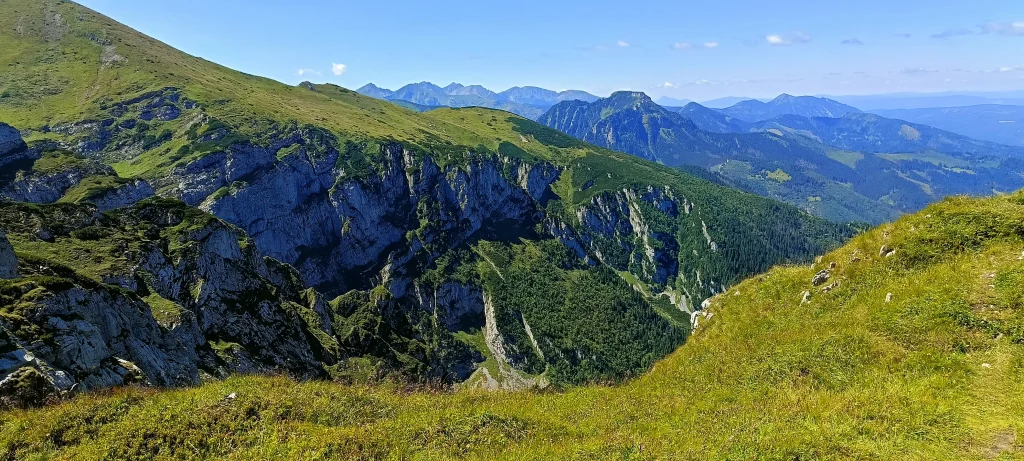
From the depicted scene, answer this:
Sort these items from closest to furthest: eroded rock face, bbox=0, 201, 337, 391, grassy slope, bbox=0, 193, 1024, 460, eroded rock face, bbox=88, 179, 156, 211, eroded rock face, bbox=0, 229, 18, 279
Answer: grassy slope, bbox=0, 193, 1024, 460
eroded rock face, bbox=0, 201, 337, 391
eroded rock face, bbox=0, 229, 18, 279
eroded rock face, bbox=88, 179, 156, 211

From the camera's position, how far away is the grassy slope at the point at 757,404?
11.6 metres

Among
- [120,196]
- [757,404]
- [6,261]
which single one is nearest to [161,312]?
[6,261]

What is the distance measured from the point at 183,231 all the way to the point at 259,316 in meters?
15.8

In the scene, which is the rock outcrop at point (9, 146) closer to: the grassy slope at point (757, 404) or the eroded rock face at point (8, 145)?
the eroded rock face at point (8, 145)

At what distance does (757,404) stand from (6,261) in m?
40.4

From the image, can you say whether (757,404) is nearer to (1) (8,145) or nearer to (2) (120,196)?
(2) (120,196)

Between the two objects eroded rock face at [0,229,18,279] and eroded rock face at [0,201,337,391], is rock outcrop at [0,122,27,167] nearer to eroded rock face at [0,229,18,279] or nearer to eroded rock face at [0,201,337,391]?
eroded rock face at [0,201,337,391]

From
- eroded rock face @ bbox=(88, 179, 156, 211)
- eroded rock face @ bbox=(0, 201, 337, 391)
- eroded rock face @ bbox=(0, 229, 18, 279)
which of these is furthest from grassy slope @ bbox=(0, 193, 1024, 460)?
eroded rock face @ bbox=(88, 179, 156, 211)

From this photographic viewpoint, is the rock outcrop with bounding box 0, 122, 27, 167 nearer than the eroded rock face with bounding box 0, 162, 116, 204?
No

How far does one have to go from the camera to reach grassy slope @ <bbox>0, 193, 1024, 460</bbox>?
11.6m

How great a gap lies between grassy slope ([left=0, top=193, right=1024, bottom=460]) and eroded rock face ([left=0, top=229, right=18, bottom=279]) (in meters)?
20.4

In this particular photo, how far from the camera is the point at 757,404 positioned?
14602 millimetres

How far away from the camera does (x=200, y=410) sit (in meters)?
13.4

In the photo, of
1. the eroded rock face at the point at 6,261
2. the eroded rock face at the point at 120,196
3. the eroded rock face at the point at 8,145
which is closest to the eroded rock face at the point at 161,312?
the eroded rock face at the point at 6,261
